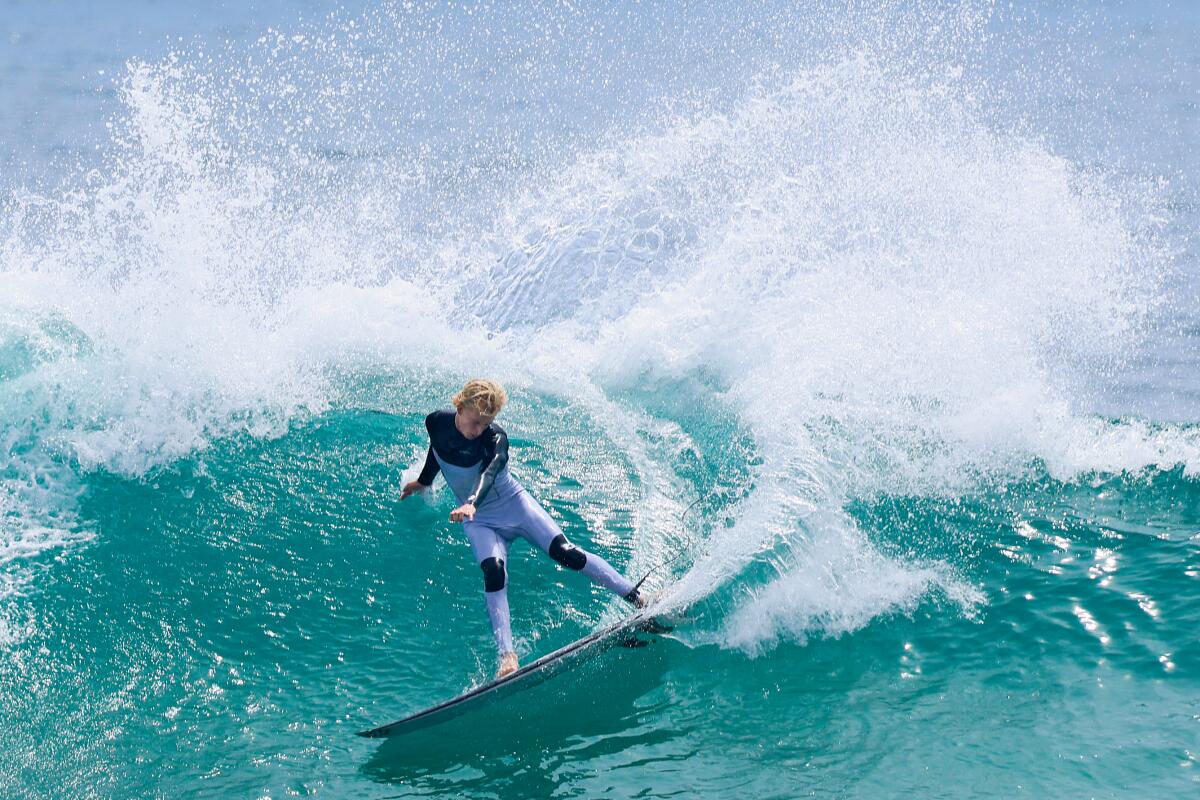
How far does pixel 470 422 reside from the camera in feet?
22.9

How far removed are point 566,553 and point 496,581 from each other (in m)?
0.51

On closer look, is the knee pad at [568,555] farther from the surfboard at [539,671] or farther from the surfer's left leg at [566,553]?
the surfboard at [539,671]

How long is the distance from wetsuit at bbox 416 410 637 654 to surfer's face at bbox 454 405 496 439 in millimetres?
30

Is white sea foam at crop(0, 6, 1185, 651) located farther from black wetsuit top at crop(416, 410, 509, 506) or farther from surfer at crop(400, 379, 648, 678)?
black wetsuit top at crop(416, 410, 509, 506)

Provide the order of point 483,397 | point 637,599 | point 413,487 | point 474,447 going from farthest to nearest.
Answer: point 413,487, point 637,599, point 474,447, point 483,397

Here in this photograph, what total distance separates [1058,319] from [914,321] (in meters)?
1.80

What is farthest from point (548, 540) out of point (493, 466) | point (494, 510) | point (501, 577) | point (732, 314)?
point (732, 314)

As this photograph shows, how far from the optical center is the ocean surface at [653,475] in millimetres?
6375

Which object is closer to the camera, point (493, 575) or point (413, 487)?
point (493, 575)

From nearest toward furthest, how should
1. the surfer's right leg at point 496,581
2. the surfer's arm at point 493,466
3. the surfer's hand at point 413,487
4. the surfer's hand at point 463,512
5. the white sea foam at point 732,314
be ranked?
1. the surfer's hand at point 463,512
2. the surfer's right leg at point 496,581
3. the surfer's arm at point 493,466
4. the surfer's hand at point 413,487
5. the white sea foam at point 732,314

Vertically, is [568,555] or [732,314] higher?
[732,314]

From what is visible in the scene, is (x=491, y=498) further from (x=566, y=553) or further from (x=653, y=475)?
(x=653, y=475)

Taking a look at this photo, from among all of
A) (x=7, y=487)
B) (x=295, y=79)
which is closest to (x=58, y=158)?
(x=295, y=79)

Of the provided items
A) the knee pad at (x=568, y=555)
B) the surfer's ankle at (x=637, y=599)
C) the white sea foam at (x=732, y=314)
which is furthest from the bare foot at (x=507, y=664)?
the white sea foam at (x=732, y=314)
